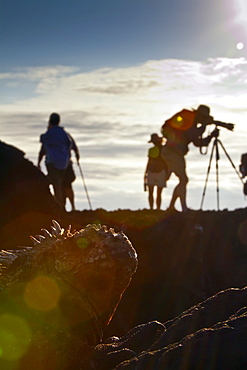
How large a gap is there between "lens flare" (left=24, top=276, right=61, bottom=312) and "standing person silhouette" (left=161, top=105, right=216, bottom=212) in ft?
40.2

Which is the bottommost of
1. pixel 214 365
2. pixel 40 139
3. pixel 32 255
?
pixel 214 365

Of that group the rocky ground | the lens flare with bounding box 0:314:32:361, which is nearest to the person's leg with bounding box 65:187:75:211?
the rocky ground

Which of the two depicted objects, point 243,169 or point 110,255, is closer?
point 110,255

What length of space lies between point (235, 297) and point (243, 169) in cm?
1479

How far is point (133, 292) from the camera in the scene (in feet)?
32.3

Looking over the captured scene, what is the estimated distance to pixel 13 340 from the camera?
4145 mm

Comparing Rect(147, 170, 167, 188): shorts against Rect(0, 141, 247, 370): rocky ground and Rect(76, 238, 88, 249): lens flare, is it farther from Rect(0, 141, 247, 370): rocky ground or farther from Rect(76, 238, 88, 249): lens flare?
Rect(76, 238, 88, 249): lens flare

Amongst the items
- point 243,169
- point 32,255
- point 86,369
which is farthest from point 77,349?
point 243,169

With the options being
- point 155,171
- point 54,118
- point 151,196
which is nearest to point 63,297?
point 54,118

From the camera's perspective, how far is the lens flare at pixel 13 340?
4133 millimetres

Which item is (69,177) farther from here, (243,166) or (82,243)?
(82,243)

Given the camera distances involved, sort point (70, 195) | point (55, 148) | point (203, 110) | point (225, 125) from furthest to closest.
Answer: point (70, 195) < point (225, 125) < point (203, 110) < point (55, 148)

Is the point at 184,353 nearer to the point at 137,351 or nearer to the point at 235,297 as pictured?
the point at 137,351

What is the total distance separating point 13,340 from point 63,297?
0.39 m
